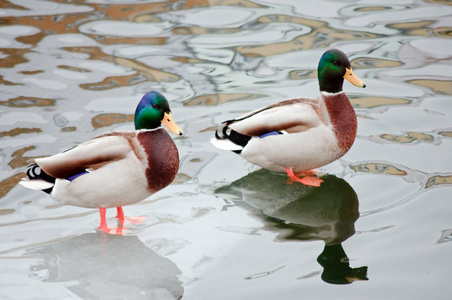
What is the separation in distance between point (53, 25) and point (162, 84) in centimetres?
189

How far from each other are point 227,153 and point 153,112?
56.1 inches

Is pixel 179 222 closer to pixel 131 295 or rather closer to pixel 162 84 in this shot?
pixel 131 295

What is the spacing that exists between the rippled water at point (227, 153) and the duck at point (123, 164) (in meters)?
0.31

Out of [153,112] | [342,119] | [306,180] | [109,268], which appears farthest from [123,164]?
[342,119]

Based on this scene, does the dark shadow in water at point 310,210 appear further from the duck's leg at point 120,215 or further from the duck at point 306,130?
the duck's leg at point 120,215

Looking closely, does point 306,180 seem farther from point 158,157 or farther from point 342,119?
point 158,157

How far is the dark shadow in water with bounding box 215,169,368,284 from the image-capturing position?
412 cm

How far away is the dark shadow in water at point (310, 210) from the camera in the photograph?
412 centimetres

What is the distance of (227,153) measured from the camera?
5637 millimetres

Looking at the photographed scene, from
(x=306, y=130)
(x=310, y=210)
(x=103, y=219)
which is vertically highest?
(x=306, y=130)

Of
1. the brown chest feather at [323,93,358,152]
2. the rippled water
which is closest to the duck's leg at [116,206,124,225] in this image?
the rippled water

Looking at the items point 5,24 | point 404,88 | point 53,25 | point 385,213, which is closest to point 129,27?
point 53,25

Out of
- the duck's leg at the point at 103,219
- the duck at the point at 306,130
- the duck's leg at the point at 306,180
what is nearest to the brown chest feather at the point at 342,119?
the duck at the point at 306,130

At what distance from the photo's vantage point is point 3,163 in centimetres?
531
